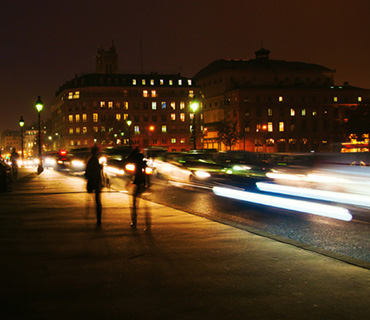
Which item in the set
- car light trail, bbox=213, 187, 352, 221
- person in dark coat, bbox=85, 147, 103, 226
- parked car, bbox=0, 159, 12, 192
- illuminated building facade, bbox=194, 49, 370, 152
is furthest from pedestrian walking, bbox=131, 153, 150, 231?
illuminated building facade, bbox=194, 49, 370, 152

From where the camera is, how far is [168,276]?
6.12m

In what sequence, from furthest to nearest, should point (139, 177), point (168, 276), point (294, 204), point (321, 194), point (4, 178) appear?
point (4, 178) → point (321, 194) → point (294, 204) → point (139, 177) → point (168, 276)

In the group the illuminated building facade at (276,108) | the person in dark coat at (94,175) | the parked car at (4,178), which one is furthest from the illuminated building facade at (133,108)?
the person in dark coat at (94,175)

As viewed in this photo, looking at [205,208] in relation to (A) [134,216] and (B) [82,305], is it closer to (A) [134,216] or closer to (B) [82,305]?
(A) [134,216]

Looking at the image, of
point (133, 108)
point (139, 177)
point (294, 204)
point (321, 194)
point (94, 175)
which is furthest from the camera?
point (133, 108)

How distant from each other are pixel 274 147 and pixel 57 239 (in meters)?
91.5

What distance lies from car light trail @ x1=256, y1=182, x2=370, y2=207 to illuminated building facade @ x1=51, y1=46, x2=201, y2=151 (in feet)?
271

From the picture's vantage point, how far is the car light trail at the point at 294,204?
12716 millimetres

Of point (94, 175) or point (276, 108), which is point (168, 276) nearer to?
point (94, 175)

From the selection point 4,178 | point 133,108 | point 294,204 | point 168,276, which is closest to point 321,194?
point 294,204

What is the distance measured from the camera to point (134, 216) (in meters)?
10.5

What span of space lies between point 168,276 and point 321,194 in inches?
455

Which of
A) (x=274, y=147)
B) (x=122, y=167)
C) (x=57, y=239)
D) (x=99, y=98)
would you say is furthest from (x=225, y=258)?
(x=99, y=98)

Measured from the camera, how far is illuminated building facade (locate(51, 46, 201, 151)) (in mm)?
102500
